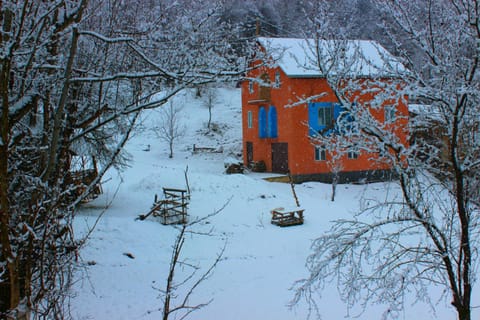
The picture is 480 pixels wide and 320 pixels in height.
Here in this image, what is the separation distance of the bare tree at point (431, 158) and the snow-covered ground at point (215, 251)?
610mm

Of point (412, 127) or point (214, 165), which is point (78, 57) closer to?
point (412, 127)

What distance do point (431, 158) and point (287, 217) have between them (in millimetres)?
10585

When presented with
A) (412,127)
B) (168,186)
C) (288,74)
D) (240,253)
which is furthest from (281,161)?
(412,127)

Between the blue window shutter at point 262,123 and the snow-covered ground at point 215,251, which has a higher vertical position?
the blue window shutter at point 262,123

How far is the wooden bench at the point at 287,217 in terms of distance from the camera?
1570cm

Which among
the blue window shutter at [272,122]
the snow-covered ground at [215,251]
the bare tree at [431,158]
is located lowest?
the snow-covered ground at [215,251]

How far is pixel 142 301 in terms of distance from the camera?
9547 millimetres

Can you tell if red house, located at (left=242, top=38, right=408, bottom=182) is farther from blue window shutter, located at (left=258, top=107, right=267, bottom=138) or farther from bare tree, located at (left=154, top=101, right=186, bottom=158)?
bare tree, located at (left=154, top=101, right=186, bottom=158)

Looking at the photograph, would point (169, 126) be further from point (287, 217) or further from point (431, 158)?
point (431, 158)

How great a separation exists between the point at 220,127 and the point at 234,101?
23.9ft

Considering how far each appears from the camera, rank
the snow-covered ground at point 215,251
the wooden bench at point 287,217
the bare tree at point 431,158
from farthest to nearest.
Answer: the wooden bench at point 287,217, the snow-covered ground at point 215,251, the bare tree at point 431,158

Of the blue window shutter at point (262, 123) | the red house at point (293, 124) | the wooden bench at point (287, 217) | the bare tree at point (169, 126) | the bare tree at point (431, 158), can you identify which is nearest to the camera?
the bare tree at point (431, 158)

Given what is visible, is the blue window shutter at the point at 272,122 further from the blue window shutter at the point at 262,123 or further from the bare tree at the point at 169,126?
the bare tree at the point at 169,126

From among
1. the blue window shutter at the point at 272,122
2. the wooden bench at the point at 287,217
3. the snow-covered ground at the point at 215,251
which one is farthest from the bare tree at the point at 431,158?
the blue window shutter at the point at 272,122
